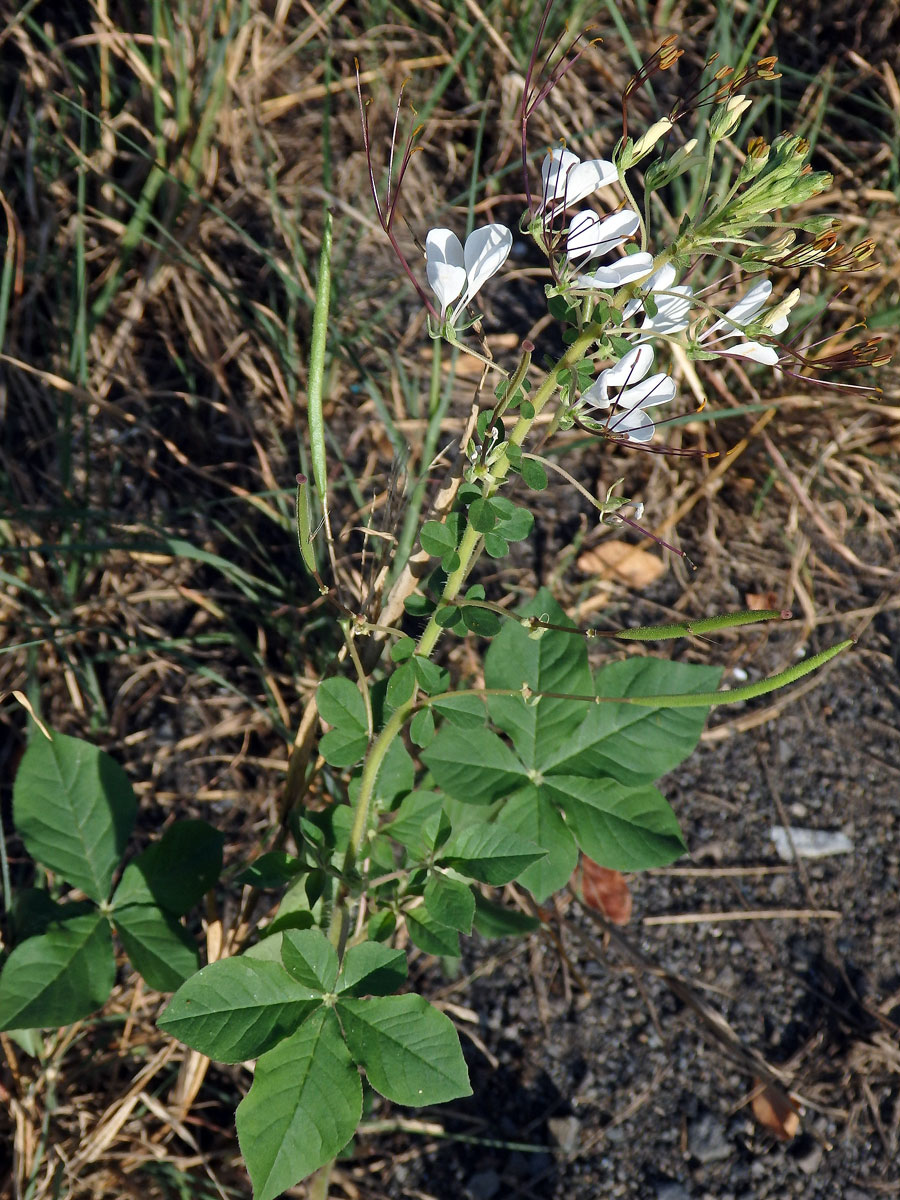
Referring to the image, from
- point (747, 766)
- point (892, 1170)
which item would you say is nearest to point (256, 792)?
point (747, 766)

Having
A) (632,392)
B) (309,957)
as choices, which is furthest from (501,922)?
(632,392)

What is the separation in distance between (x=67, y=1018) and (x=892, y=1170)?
1.54 meters

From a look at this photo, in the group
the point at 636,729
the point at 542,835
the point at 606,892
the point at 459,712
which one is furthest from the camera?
the point at 606,892

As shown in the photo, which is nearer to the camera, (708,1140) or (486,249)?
(486,249)

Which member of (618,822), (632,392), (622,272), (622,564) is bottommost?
(622,564)

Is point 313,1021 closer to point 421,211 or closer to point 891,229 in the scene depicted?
point 421,211

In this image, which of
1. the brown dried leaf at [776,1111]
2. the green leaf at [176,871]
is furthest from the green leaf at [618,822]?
the brown dried leaf at [776,1111]

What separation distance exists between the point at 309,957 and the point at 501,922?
45 cm

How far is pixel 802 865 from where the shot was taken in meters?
2.10

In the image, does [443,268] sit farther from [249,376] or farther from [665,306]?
[249,376]

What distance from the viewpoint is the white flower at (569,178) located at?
3.23ft

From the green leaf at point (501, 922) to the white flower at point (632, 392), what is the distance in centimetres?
92

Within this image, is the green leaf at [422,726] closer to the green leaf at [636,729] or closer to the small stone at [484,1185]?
the green leaf at [636,729]

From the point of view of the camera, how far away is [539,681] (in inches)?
64.1
